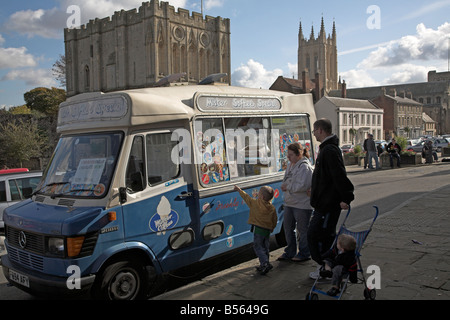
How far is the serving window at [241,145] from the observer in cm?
595

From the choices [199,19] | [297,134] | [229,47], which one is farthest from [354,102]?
[297,134]

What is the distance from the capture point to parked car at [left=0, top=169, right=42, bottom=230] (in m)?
8.95

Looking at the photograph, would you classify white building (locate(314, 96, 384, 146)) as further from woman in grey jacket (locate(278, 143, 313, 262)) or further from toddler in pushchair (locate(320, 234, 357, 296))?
toddler in pushchair (locate(320, 234, 357, 296))

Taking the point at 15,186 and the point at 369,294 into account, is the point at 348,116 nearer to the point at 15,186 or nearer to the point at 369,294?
A: the point at 15,186

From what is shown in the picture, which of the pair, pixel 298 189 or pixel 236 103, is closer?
pixel 298 189

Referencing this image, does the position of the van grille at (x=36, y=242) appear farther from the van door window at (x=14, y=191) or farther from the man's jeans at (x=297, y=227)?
the van door window at (x=14, y=191)

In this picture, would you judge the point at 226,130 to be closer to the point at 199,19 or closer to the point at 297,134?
the point at 297,134

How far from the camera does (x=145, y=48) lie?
62438mm

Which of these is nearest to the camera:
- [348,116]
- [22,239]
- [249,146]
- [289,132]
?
[22,239]

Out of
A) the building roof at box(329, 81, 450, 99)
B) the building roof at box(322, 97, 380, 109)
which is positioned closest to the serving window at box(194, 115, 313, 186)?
the building roof at box(322, 97, 380, 109)

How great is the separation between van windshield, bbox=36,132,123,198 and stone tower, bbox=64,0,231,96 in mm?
56561

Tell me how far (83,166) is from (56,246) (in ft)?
3.67

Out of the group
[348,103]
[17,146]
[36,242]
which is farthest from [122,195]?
[348,103]
